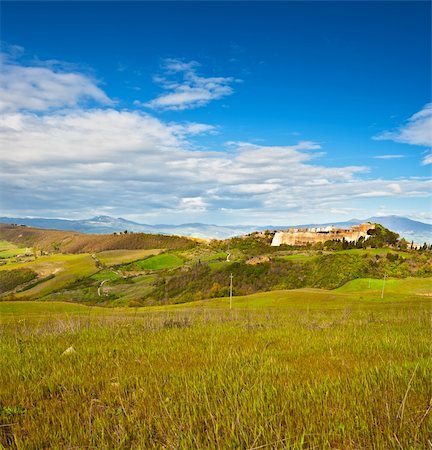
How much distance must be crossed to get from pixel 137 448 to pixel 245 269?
129 meters

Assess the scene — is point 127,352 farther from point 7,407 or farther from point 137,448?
point 137,448

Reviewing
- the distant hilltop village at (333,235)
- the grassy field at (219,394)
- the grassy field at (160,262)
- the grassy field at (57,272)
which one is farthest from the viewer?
the grassy field at (160,262)

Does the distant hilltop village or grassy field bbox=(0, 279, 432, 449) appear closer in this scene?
grassy field bbox=(0, 279, 432, 449)

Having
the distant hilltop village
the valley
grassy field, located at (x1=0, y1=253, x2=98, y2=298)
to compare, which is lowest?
grassy field, located at (x1=0, y1=253, x2=98, y2=298)

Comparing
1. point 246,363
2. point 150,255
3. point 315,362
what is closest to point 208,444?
point 246,363

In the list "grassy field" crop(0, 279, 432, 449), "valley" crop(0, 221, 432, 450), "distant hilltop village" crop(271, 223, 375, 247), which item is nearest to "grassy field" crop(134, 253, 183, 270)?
"distant hilltop village" crop(271, 223, 375, 247)

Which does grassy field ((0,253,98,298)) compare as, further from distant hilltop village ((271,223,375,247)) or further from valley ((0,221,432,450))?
valley ((0,221,432,450))

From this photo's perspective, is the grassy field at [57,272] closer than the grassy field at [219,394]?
No

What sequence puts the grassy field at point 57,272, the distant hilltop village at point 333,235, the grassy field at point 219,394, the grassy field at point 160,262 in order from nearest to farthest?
the grassy field at point 219,394
the grassy field at point 57,272
the distant hilltop village at point 333,235
the grassy field at point 160,262

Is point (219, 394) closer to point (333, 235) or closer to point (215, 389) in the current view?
point (215, 389)

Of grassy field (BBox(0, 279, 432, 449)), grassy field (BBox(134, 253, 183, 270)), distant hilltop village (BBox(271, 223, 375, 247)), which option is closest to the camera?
grassy field (BBox(0, 279, 432, 449))

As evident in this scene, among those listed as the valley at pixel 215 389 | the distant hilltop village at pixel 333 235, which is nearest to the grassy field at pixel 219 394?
the valley at pixel 215 389

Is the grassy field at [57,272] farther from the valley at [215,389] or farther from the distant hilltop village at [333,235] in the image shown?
the valley at [215,389]

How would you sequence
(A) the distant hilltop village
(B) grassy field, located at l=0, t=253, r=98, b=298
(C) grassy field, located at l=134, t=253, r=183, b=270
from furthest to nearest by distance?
(C) grassy field, located at l=134, t=253, r=183, b=270 → (A) the distant hilltop village → (B) grassy field, located at l=0, t=253, r=98, b=298
